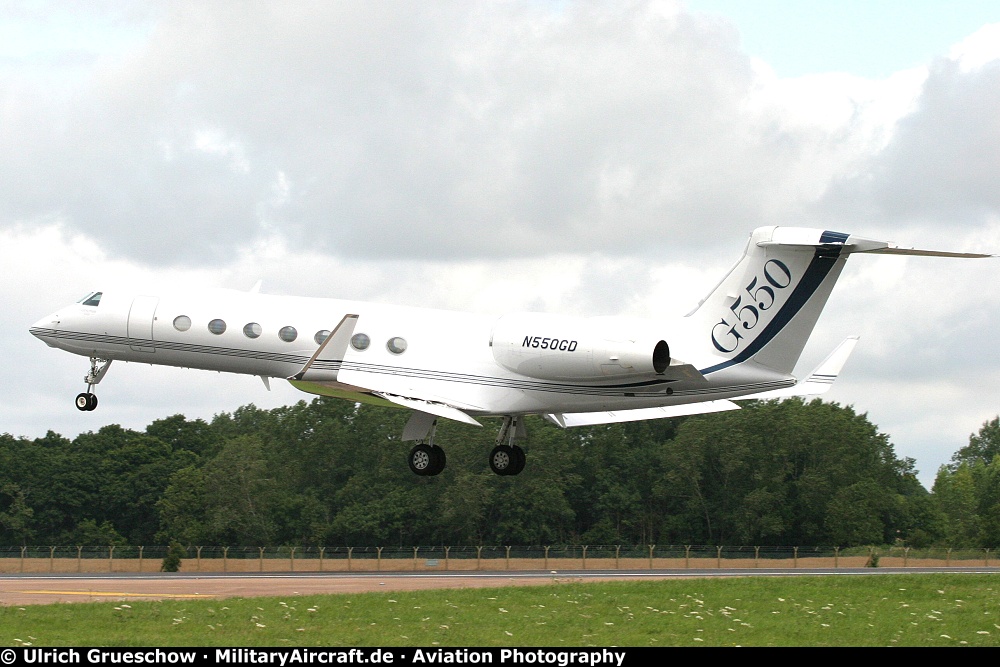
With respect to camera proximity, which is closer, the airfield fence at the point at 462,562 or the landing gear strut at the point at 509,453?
the landing gear strut at the point at 509,453

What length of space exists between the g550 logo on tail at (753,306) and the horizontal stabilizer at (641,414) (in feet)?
5.29

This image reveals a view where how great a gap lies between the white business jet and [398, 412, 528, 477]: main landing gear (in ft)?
0.12

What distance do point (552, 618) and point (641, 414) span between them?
6566 millimetres

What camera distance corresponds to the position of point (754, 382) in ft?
82.9

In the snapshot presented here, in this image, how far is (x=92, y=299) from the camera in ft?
98.7

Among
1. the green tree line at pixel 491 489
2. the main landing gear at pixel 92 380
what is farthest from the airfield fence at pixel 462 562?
the main landing gear at pixel 92 380

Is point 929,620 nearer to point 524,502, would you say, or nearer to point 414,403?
point 414,403

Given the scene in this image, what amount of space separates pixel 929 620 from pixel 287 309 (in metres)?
13.9

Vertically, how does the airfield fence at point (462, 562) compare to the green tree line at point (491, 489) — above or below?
below

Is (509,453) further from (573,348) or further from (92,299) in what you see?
(92,299)

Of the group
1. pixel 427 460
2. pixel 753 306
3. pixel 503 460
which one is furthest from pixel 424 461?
pixel 753 306

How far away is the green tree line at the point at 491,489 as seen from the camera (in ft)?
236

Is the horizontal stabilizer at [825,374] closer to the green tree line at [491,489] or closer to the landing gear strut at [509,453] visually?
the landing gear strut at [509,453]
